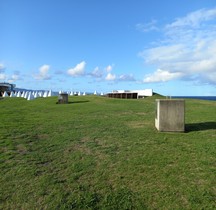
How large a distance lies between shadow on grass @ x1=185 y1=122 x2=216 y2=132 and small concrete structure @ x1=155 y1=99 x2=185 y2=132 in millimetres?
483

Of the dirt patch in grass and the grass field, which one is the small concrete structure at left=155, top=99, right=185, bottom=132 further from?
the dirt patch in grass

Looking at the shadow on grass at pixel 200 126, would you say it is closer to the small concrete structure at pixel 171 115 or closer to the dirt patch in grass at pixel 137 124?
the small concrete structure at pixel 171 115

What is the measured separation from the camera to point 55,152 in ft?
20.1

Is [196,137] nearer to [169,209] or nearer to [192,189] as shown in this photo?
[192,189]

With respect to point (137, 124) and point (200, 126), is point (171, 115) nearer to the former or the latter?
point (200, 126)

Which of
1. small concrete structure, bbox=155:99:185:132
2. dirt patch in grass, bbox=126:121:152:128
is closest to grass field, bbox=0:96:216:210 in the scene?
small concrete structure, bbox=155:99:185:132

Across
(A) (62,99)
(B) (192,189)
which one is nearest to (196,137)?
(B) (192,189)

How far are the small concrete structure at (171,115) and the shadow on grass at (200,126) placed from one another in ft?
1.58

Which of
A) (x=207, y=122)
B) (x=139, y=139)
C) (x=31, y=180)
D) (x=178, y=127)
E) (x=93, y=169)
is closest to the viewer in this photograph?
(x=31, y=180)

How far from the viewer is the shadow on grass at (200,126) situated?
8.28 m

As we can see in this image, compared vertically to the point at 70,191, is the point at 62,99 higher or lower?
higher

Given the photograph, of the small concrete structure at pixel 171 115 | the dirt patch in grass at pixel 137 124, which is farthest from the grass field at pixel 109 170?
the dirt patch in grass at pixel 137 124

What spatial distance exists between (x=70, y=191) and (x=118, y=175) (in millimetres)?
960

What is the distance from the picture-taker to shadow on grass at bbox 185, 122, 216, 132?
8283 millimetres
